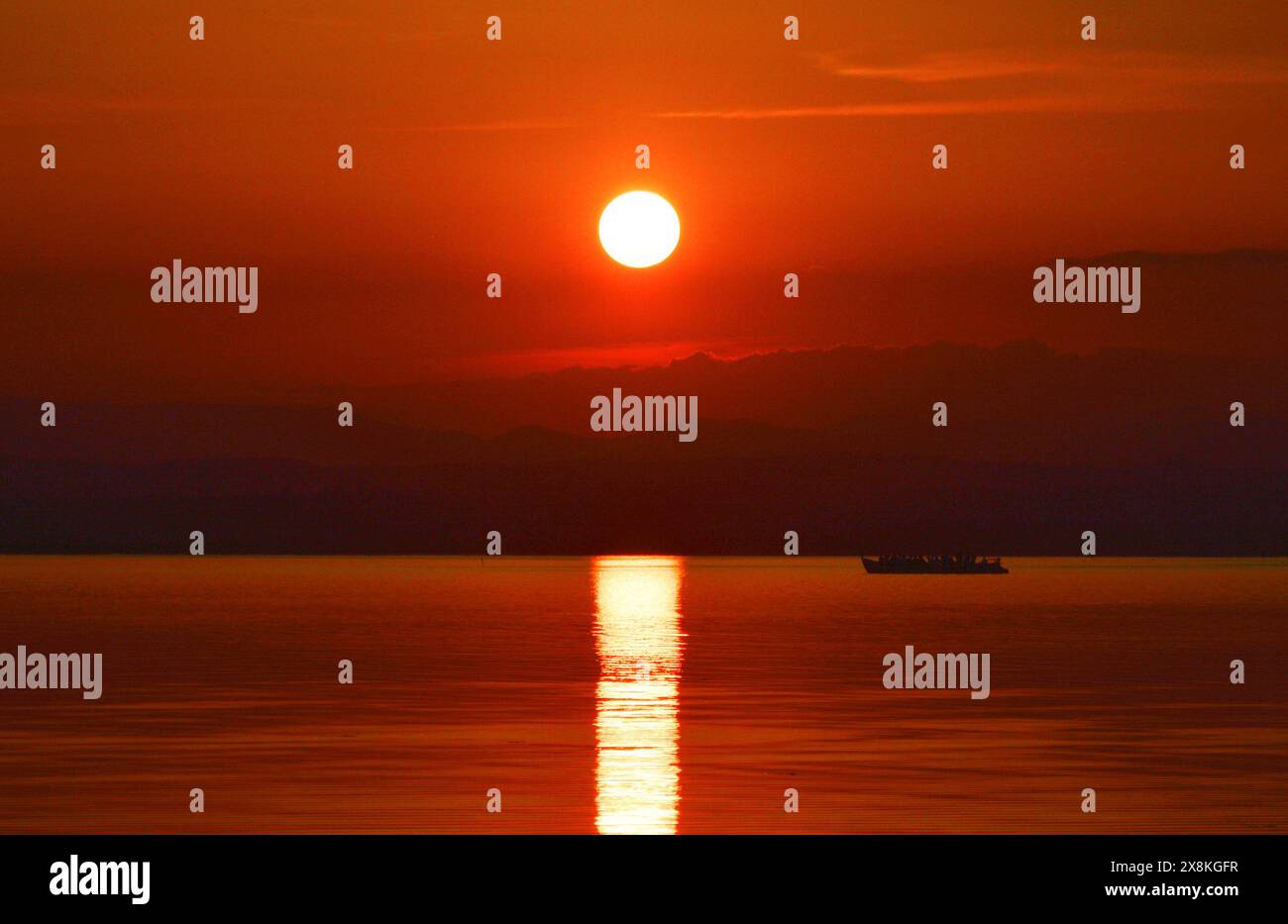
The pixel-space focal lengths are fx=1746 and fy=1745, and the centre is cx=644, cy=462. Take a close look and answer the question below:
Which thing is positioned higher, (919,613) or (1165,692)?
(919,613)

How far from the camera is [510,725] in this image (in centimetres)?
5428

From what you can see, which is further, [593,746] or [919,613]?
[919,613]
